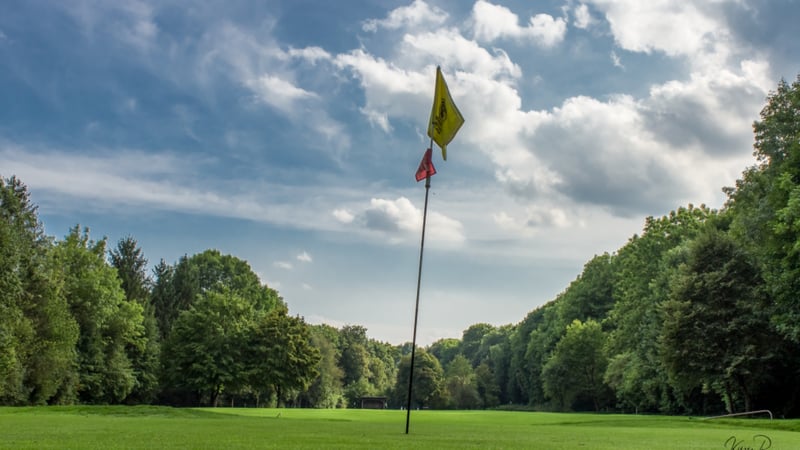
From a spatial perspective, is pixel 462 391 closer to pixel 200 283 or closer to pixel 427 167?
pixel 200 283

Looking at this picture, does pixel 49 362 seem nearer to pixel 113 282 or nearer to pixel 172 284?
pixel 113 282

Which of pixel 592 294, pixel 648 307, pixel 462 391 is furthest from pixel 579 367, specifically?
pixel 462 391

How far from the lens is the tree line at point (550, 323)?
1542 inches

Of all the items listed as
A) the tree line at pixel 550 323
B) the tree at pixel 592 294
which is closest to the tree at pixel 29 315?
the tree line at pixel 550 323

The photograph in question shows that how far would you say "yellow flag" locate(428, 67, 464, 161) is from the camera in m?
16.0

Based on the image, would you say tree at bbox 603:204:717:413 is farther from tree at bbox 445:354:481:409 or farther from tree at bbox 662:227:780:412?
tree at bbox 445:354:481:409

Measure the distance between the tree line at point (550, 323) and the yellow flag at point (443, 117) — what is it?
73.6ft

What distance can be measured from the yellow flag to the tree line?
73.6ft

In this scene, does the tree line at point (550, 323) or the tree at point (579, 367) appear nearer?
the tree line at point (550, 323)

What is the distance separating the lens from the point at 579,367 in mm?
88250

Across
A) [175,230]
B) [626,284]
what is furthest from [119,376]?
[626,284]

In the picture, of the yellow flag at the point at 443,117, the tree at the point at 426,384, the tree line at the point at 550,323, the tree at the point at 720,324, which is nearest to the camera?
the yellow flag at the point at 443,117

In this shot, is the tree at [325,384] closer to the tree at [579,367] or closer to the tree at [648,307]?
the tree at [579,367]

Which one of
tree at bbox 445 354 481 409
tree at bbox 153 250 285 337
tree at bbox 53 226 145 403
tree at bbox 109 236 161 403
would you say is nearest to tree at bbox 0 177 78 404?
tree at bbox 53 226 145 403
